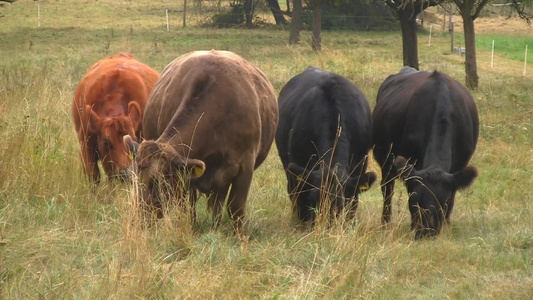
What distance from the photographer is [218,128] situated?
684 cm

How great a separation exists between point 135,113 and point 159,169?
255 cm

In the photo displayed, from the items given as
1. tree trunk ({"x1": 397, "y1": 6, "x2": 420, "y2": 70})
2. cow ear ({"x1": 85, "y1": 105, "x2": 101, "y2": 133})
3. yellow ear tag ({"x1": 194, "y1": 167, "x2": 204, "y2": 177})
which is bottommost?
yellow ear tag ({"x1": 194, "y1": 167, "x2": 204, "y2": 177})

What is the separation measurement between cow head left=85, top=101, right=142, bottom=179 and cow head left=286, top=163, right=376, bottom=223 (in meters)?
1.75

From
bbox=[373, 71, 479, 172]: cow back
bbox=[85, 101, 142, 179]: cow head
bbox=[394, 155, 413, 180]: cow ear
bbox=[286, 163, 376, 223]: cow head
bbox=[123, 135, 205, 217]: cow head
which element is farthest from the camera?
bbox=[85, 101, 142, 179]: cow head

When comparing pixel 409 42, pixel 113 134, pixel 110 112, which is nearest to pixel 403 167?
pixel 113 134

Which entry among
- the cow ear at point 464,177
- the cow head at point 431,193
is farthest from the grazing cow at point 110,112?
the cow ear at point 464,177

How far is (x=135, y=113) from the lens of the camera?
8789mm

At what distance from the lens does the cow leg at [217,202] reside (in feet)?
23.1

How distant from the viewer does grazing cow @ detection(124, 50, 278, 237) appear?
6.40 metres

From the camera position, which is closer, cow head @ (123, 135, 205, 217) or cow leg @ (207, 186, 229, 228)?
cow head @ (123, 135, 205, 217)

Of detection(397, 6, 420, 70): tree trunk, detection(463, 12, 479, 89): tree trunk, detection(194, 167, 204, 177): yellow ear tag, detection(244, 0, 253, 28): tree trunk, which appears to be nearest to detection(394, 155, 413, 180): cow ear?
detection(194, 167, 204, 177): yellow ear tag

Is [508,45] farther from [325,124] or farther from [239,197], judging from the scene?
[239,197]

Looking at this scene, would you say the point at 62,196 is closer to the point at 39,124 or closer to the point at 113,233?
the point at 113,233

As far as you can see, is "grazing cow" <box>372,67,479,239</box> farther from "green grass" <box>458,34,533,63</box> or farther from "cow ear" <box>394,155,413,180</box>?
"green grass" <box>458,34,533,63</box>
